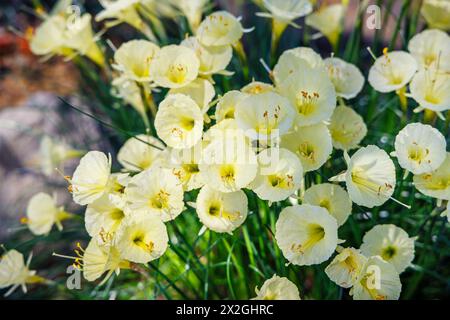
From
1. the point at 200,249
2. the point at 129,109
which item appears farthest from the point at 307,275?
the point at 129,109

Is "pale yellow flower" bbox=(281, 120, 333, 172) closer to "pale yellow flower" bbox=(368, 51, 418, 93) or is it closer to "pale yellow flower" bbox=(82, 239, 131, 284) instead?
"pale yellow flower" bbox=(368, 51, 418, 93)

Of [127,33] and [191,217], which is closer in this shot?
[191,217]

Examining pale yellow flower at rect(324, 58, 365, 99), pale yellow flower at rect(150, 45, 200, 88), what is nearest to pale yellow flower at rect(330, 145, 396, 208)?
pale yellow flower at rect(324, 58, 365, 99)

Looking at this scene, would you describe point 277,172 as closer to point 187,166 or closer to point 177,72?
point 187,166

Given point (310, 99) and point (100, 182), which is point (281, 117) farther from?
point (100, 182)

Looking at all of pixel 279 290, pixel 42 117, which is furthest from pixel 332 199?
pixel 42 117

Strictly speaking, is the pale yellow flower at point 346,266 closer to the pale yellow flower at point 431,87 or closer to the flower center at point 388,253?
the flower center at point 388,253
